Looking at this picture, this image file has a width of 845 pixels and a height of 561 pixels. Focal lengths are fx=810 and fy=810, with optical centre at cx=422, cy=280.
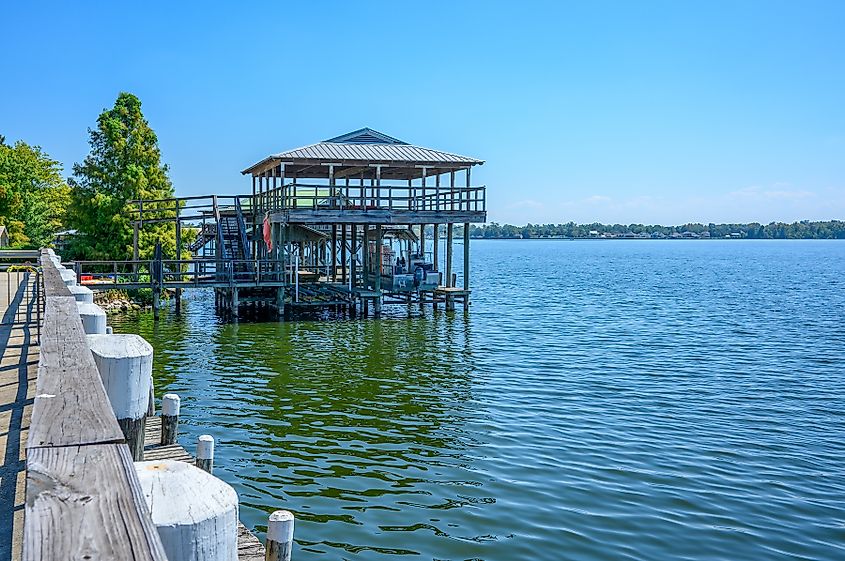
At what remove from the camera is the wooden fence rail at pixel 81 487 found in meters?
1.92

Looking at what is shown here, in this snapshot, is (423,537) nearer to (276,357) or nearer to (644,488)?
(644,488)

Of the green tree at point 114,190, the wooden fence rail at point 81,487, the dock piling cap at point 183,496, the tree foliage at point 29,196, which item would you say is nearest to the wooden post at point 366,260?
the green tree at point 114,190

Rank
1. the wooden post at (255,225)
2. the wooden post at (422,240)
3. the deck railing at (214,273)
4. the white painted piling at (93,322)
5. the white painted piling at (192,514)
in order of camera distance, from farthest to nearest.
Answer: the wooden post at (255,225) < the wooden post at (422,240) < the deck railing at (214,273) < the white painted piling at (93,322) < the white painted piling at (192,514)

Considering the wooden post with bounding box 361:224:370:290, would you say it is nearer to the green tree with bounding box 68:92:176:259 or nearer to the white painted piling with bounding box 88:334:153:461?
the green tree with bounding box 68:92:176:259

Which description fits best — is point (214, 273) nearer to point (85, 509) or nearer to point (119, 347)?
point (119, 347)

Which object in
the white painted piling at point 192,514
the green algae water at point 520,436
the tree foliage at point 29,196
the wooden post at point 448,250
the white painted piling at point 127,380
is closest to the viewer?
the white painted piling at point 192,514

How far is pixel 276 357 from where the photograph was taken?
21328 millimetres

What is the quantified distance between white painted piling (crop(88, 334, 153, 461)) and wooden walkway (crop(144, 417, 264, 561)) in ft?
4.46

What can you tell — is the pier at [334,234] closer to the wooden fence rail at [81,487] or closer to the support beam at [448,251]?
the support beam at [448,251]

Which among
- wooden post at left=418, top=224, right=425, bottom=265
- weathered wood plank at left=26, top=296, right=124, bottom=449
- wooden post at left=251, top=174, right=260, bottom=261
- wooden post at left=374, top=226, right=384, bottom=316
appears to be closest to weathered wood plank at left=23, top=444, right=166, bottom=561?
weathered wood plank at left=26, top=296, right=124, bottom=449

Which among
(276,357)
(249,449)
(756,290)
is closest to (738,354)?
(276,357)

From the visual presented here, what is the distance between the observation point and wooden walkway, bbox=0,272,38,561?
4.41 meters

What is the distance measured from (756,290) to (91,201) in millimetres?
40337

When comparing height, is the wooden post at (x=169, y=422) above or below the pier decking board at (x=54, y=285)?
below
